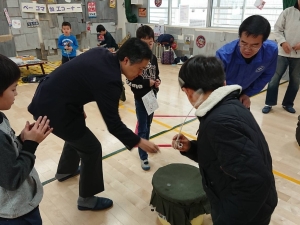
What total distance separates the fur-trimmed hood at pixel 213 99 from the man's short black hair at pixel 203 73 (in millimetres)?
46

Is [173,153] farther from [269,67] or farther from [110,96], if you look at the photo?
[110,96]

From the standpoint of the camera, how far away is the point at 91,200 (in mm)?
1883

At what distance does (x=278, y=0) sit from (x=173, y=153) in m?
4.18

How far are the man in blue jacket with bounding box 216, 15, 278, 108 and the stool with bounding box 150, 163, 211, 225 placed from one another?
754mm

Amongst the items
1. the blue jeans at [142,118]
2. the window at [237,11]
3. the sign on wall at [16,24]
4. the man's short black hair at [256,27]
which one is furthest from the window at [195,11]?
the man's short black hair at [256,27]

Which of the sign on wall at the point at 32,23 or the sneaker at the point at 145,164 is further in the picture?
the sign on wall at the point at 32,23

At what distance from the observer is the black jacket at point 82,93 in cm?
137

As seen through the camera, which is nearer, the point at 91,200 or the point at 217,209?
the point at 217,209

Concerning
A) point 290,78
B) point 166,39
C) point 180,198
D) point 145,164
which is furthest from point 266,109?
point 166,39

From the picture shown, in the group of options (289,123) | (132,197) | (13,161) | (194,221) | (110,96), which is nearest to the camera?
(13,161)

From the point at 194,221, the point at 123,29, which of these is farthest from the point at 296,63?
the point at 123,29

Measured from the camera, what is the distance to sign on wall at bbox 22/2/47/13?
612 cm

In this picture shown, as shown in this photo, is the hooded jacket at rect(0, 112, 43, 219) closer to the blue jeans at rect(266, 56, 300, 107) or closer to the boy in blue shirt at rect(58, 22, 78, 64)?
the blue jeans at rect(266, 56, 300, 107)

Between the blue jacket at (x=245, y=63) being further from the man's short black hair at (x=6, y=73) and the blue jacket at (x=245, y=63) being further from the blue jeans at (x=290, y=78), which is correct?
the blue jeans at (x=290, y=78)
